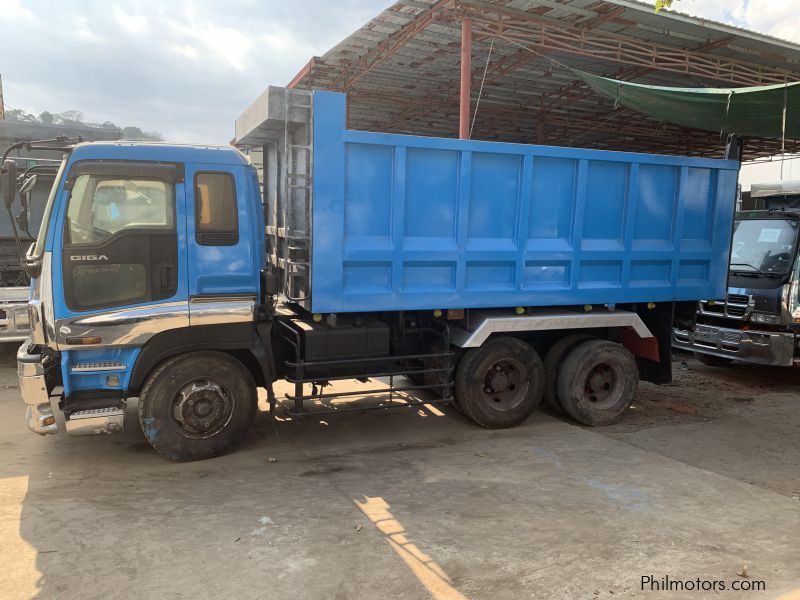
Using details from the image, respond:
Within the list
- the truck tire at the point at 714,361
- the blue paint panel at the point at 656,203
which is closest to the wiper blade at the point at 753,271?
the truck tire at the point at 714,361

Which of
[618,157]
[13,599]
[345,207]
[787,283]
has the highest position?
[618,157]

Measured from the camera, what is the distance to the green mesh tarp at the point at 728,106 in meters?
6.31

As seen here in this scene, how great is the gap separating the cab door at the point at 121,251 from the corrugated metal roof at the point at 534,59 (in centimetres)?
559

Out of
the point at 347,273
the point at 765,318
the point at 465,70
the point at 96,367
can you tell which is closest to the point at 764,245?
the point at 765,318

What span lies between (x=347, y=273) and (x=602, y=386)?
3.11 m

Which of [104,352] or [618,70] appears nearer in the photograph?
[104,352]

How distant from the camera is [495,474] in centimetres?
476

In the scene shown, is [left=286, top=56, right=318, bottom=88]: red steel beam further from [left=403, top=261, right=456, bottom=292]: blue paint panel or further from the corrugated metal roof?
[left=403, top=261, right=456, bottom=292]: blue paint panel

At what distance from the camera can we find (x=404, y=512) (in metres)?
4.04

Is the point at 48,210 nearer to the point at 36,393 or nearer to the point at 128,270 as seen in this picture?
the point at 128,270

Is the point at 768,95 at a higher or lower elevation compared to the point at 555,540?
higher

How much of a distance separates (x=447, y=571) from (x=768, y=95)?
5.98 meters

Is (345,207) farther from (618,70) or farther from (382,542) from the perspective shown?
(618,70)

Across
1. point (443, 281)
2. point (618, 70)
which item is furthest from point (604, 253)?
point (618, 70)
